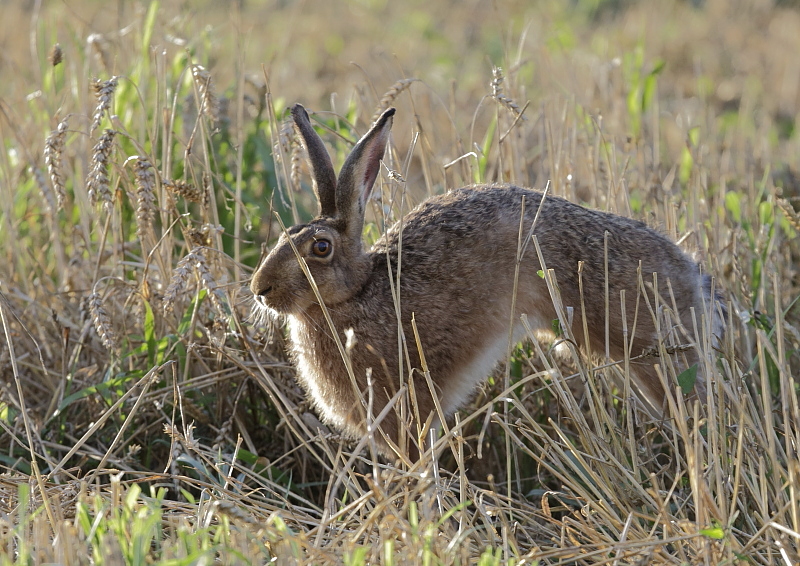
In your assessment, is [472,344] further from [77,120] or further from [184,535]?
[77,120]

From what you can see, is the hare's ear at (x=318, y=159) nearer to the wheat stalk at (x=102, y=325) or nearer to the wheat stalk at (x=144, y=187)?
the wheat stalk at (x=144, y=187)

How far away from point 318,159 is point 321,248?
1.08ft

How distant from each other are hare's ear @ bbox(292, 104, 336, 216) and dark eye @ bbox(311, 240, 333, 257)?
0.63 ft

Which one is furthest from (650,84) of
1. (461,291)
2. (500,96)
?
(461,291)

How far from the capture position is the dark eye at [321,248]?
3.44m

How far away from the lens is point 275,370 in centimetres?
397

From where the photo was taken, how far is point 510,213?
3.62 m

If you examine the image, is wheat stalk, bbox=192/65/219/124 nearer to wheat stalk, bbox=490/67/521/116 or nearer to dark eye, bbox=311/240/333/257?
dark eye, bbox=311/240/333/257

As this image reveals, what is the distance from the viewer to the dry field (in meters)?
2.67

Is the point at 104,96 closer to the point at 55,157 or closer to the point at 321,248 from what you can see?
the point at 55,157

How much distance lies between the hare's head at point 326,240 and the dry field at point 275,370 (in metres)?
0.15

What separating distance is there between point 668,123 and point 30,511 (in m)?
6.47

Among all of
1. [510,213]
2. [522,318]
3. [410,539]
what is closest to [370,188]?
[510,213]

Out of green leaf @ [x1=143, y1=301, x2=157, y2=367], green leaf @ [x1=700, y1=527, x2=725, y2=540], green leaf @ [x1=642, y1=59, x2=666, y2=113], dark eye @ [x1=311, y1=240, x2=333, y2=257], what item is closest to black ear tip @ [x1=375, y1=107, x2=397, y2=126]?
dark eye @ [x1=311, y1=240, x2=333, y2=257]
